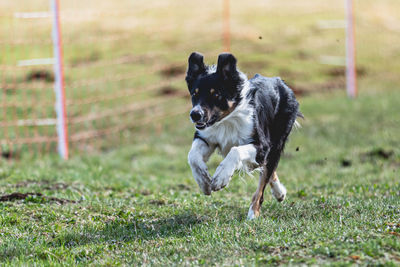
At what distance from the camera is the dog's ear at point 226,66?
6.45 metres

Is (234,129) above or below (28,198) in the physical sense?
above

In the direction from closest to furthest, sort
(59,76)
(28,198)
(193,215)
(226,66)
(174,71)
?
(226,66)
(193,215)
(28,198)
(59,76)
(174,71)

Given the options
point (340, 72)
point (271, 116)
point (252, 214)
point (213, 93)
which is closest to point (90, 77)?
point (340, 72)

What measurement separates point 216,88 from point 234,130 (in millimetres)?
507

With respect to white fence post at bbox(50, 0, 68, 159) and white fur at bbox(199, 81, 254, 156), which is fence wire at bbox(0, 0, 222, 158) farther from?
white fur at bbox(199, 81, 254, 156)

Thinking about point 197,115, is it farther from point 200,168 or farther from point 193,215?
point 193,215

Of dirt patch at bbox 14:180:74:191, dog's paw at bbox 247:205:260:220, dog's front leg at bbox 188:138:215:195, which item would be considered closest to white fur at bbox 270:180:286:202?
dog's paw at bbox 247:205:260:220

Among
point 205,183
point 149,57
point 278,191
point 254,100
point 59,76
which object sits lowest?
point 278,191

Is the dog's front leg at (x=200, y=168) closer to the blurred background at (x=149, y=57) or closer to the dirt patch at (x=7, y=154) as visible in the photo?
the blurred background at (x=149, y=57)

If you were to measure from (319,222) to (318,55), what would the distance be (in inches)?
726

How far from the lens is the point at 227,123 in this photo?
655 cm

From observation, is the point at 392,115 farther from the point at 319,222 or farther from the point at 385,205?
the point at 319,222

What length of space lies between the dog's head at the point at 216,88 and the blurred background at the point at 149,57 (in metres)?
5.77

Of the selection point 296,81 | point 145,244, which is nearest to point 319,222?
point 145,244
